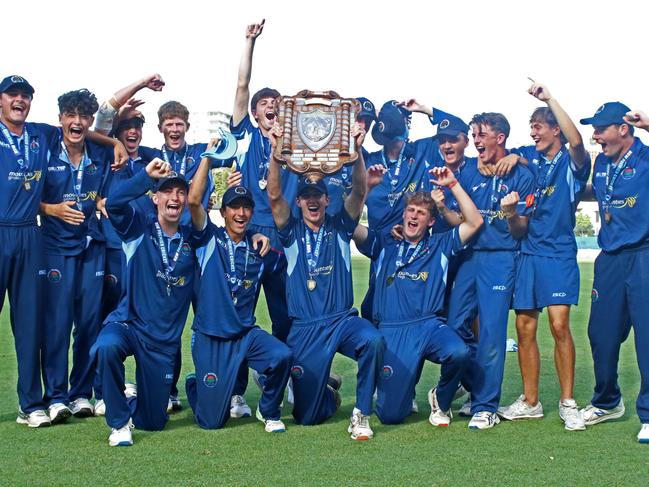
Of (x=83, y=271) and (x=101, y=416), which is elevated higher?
(x=83, y=271)

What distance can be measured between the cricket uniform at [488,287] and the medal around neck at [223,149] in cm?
200

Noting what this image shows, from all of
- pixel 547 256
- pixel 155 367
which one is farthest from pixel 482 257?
pixel 155 367

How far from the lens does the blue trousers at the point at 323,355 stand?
667 cm

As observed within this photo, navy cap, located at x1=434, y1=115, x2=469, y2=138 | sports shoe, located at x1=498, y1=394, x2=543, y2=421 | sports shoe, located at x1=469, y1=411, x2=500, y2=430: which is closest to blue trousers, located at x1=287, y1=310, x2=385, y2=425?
sports shoe, located at x1=469, y1=411, x2=500, y2=430

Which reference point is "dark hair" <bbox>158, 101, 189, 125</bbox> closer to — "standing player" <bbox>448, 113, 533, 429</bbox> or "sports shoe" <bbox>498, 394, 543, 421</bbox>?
"standing player" <bbox>448, 113, 533, 429</bbox>

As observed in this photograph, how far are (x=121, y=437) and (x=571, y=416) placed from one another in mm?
3284

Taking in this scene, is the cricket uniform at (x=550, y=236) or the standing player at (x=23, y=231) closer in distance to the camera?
the standing player at (x=23, y=231)

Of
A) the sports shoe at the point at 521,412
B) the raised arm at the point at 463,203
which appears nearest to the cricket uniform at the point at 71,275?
the raised arm at the point at 463,203

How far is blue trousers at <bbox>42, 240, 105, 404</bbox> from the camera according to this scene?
702 centimetres

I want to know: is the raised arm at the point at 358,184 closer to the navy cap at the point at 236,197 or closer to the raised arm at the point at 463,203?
the raised arm at the point at 463,203

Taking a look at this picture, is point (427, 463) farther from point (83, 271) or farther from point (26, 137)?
point (26, 137)

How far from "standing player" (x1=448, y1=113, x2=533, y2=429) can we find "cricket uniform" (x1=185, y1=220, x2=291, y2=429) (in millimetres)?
1542

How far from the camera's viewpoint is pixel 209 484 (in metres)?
5.16

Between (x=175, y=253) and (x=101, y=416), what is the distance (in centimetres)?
149
